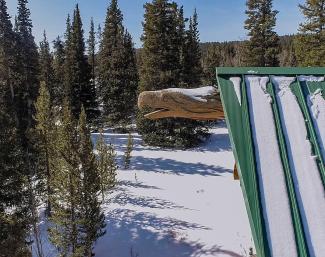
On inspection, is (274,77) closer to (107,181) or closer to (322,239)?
(322,239)

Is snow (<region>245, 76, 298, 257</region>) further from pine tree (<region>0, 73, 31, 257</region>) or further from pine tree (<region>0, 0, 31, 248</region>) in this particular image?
pine tree (<region>0, 73, 31, 257</region>)

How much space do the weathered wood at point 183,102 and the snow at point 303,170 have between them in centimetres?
90

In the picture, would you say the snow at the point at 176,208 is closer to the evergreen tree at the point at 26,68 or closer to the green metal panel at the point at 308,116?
the evergreen tree at the point at 26,68

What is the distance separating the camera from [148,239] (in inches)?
755

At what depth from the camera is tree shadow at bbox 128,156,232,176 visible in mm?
26875

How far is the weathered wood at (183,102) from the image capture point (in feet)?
16.2

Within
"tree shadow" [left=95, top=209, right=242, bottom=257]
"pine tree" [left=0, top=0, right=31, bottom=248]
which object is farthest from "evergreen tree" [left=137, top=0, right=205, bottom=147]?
"pine tree" [left=0, top=0, right=31, bottom=248]

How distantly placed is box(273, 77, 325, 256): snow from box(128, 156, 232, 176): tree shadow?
22.1 metres

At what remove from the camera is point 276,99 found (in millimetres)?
4754

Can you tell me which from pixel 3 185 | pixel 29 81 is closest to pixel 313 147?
pixel 3 185

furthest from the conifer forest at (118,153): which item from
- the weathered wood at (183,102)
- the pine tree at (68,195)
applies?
the weathered wood at (183,102)

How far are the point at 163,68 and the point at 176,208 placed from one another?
14.3 meters

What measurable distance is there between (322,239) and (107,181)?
19720mm

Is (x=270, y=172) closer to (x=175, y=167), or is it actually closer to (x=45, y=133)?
(x=45, y=133)
